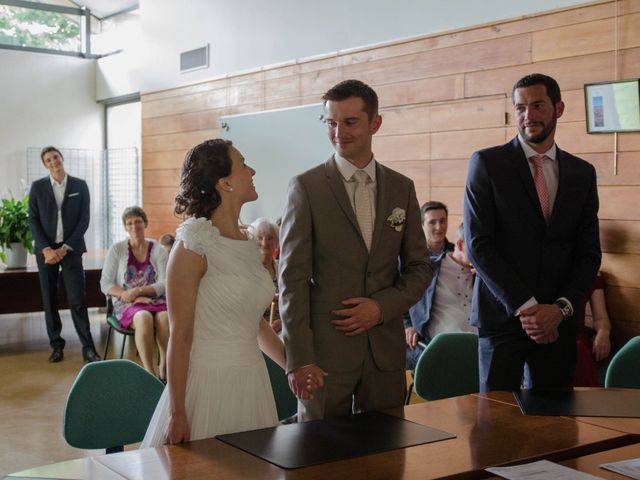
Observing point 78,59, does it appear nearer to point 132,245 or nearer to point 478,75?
point 132,245

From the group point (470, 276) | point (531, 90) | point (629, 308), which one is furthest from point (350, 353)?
point (629, 308)

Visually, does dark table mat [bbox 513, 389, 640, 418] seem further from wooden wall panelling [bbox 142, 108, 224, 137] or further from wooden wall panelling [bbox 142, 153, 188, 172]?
wooden wall panelling [bbox 142, 153, 188, 172]

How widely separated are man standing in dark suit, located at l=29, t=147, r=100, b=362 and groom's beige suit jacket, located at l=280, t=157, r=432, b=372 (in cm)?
468

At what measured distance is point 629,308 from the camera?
16.2 ft

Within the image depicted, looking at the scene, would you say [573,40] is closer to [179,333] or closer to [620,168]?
[620,168]

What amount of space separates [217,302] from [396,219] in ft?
2.10

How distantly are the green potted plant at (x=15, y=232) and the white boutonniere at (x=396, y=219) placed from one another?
222 inches

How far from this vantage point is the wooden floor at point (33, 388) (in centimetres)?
443

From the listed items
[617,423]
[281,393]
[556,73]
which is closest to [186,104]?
[556,73]

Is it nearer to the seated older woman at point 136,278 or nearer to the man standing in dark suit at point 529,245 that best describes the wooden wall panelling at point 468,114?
the seated older woman at point 136,278

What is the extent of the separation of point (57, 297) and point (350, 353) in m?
5.22

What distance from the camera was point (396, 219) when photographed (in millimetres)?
2695

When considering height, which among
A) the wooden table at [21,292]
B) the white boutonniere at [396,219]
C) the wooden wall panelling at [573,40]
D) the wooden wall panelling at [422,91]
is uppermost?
the wooden wall panelling at [573,40]

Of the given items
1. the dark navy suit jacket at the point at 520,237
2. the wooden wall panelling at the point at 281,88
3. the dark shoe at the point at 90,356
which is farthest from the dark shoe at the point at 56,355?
the dark navy suit jacket at the point at 520,237
